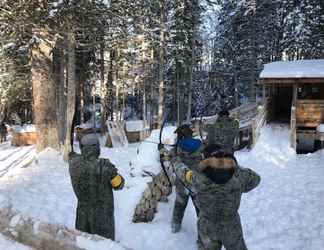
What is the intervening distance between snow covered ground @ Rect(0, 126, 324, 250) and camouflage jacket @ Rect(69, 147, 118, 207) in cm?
95

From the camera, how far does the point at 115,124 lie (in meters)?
18.0

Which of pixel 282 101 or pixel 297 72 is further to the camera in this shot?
pixel 282 101

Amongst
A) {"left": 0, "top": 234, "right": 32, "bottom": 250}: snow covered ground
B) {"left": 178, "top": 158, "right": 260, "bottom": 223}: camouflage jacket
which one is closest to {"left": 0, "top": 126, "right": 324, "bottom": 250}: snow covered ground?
{"left": 0, "top": 234, "right": 32, "bottom": 250}: snow covered ground

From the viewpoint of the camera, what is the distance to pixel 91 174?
13.9 ft

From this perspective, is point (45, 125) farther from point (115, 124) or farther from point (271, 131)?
point (271, 131)

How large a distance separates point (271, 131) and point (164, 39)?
11.2m

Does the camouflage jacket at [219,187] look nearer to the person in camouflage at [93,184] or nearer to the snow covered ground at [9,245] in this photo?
the person in camouflage at [93,184]

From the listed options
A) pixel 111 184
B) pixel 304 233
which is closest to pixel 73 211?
pixel 111 184

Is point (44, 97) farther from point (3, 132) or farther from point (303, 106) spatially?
point (3, 132)

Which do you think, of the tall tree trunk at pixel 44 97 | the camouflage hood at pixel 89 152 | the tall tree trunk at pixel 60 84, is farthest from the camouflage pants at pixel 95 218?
the tall tree trunk at pixel 60 84

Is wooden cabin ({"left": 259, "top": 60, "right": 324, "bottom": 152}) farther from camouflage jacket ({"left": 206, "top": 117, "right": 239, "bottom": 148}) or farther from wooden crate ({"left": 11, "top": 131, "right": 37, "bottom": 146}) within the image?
wooden crate ({"left": 11, "top": 131, "right": 37, "bottom": 146})

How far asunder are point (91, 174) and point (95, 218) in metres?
0.53

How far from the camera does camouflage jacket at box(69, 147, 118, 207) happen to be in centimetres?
424

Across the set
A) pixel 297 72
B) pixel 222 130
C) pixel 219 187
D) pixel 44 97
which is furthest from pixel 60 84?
pixel 219 187
